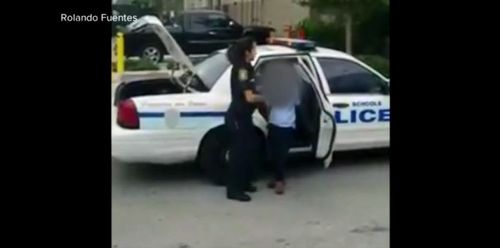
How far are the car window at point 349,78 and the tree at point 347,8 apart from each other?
10.6 ft

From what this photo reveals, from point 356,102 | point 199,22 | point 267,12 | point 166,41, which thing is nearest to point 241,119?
point 356,102

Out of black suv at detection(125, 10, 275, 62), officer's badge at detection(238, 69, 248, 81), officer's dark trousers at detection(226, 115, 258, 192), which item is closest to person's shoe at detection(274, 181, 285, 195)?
officer's dark trousers at detection(226, 115, 258, 192)

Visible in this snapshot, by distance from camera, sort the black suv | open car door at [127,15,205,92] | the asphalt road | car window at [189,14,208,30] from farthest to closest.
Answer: car window at [189,14,208,30]
the black suv
open car door at [127,15,205,92]
the asphalt road

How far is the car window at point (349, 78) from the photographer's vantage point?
20.4ft

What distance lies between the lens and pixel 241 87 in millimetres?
5344

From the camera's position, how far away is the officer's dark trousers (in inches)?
215

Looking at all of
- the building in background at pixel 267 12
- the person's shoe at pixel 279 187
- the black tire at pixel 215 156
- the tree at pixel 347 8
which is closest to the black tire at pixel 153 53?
the building in background at pixel 267 12

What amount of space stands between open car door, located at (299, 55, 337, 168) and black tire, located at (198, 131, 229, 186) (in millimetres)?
920

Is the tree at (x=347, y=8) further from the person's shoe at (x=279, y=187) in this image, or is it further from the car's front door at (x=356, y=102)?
the person's shoe at (x=279, y=187)

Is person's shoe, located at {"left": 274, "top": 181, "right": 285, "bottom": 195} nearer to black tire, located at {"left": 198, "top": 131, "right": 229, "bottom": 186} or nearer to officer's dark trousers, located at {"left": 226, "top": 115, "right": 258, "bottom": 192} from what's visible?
officer's dark trousers, located at {"left": 226, "top": 115, "right": 258, "bottom": 192}
